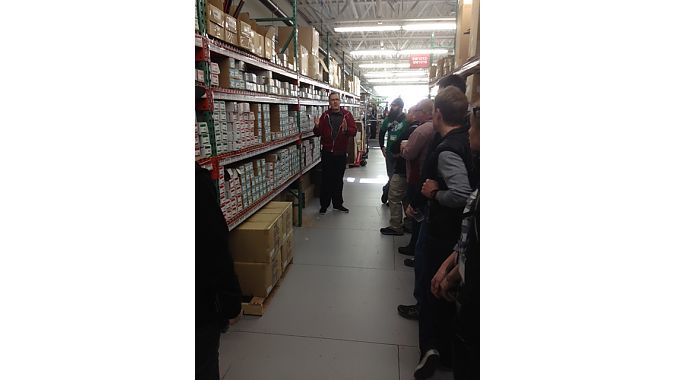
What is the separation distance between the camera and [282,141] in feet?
16.1

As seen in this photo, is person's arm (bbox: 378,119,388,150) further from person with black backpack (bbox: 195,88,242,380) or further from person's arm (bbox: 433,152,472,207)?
person with black backpack (bbox: 195,88,242,380)

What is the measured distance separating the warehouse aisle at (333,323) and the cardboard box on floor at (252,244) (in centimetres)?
43

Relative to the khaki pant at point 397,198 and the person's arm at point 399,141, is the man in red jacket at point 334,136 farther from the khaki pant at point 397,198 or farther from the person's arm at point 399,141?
the person's arm at point 399,141

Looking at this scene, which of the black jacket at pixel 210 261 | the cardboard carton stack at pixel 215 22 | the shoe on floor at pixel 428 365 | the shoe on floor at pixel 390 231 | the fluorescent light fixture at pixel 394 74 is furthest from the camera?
the fluorescent light fixture at pixel 394 74

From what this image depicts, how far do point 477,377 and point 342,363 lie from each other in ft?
3.79

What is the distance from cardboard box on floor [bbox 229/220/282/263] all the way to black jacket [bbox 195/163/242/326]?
65.8 inches

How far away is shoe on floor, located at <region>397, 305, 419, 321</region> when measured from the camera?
321 centimetres

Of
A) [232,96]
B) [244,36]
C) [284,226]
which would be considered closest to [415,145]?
[284,226]

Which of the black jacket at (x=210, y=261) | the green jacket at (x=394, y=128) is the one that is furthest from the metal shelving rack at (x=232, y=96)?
the green jacket at (x=394, y=128)

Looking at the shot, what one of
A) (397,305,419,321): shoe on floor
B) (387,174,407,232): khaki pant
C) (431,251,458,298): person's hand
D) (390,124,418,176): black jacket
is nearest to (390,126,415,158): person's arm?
(390,124,418,176): black jacket

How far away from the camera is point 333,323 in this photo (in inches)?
123

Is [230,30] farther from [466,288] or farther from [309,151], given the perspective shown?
[309,151]

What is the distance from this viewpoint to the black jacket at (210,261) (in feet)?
4.90

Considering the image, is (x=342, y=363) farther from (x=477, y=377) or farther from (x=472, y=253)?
(x=472, y=253)
